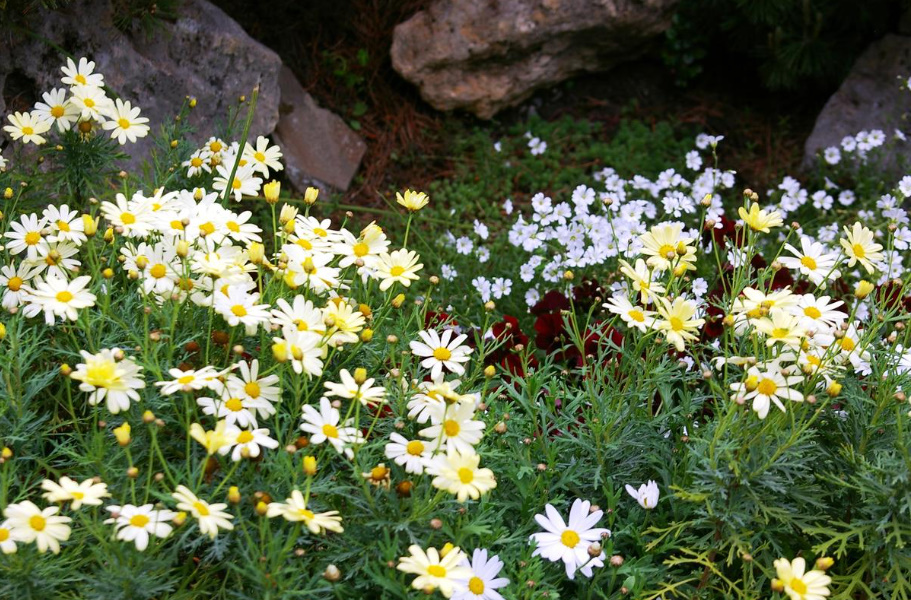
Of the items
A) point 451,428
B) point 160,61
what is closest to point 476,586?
point 451,428

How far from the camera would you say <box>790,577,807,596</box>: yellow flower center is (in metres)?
1.47

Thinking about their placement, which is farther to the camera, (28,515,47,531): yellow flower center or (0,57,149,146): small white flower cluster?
(0,57,149,146): small white flower cluster

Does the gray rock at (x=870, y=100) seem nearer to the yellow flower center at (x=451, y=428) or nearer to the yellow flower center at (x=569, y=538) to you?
the yellow flower center at (x=569, y=538)

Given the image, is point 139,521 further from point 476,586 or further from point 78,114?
point 78,114

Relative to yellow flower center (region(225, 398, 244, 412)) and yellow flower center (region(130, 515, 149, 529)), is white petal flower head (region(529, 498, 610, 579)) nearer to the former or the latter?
yellow flower center (region(225, 398, 244, 412))

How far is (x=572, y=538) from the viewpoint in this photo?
171 centimetres

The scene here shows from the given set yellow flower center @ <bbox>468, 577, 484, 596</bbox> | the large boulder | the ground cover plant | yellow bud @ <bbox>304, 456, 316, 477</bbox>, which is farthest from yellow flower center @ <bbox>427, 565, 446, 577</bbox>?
the large boulder

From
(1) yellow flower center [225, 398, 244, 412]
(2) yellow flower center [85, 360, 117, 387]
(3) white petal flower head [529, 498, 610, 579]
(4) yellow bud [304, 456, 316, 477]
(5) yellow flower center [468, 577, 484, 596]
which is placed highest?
(2) yellow flower center [85, 360, 117, 387]

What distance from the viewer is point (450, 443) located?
61.2 inches

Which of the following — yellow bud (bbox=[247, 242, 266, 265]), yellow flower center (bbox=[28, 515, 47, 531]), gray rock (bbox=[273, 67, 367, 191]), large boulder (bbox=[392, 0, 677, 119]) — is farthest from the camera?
large boulder (bbox=[392, 0, 677, 119])

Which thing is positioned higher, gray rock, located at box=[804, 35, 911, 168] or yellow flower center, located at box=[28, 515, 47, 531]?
yellow flower center, located at box=[28, 515, 47, 531]

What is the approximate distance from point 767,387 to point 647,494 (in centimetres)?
35

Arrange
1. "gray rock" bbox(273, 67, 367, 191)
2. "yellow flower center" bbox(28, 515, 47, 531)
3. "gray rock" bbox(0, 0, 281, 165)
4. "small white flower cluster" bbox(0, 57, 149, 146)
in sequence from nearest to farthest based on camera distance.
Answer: "yellow flower center" bbox(28, 515, 47, 531), "small white flower cluster" bbox(0, 57, 149, 146), "gray rock" bbox(0, 0, 281, 165), "gray rock" bbox(273, 67, 367, 191)

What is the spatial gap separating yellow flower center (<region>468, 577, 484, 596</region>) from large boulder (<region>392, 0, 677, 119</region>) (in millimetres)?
2956
